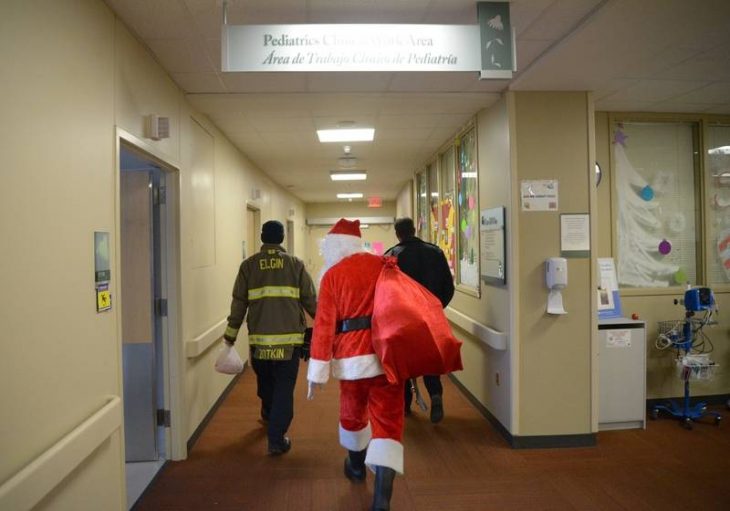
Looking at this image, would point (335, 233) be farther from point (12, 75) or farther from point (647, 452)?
point (647, 452)

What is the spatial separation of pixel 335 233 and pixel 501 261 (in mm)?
1378

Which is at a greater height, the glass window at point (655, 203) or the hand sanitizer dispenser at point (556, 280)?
the glass window at point (655, 203)

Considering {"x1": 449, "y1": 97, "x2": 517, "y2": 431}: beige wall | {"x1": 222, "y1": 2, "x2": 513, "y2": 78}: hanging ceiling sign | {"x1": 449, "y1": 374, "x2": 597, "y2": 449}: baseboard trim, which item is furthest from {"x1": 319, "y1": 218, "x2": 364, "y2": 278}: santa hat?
{"x1": 449, "y1": 374, "x2": 597, "y2": 449}: baseboard trim

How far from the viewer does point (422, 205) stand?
7.20 m

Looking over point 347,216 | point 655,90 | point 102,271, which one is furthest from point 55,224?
point 347,216

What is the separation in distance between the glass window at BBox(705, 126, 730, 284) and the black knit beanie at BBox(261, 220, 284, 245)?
12.1 feet

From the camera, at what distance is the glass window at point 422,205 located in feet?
22.4

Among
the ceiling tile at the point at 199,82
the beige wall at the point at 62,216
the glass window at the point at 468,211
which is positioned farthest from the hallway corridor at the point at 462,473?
the ceiling tile at the point at 199,82

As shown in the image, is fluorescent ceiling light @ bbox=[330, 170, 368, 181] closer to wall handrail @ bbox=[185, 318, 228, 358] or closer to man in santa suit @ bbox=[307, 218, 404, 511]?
wall handrail @ bbox=[185, 318, 228, 358]

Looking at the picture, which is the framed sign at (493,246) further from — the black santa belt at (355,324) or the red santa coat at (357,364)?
the black santa belt at (355,324)

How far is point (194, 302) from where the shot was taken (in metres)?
3.47

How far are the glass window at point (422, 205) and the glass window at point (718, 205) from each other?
3.38 m

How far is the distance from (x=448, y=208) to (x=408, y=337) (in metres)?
3.37

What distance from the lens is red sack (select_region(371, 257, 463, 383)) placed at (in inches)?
Result: 86.8
